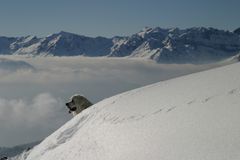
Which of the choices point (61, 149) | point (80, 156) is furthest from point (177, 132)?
point (61, 149)

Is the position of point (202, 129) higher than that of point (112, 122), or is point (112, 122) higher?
point (112, 122)

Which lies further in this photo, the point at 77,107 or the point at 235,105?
the point at 77,107

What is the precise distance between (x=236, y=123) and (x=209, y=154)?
140 cm

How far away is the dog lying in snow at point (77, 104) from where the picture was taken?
92.3ft

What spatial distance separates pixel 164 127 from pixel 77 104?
18.0 metres

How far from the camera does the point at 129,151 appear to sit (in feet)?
33.4

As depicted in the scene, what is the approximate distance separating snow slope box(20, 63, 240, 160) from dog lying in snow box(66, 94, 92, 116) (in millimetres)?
11494

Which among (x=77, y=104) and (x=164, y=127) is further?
(x=77, y=104)

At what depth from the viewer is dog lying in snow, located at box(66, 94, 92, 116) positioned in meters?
28.1

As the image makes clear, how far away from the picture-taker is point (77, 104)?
28328 millimetres

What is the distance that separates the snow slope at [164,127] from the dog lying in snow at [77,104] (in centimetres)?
1149

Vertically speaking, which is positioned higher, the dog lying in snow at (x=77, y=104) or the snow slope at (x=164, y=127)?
the dog lying in snow at (x=77, y=104)

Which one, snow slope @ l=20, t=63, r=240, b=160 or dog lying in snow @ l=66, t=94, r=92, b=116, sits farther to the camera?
dog lying in snow @ l=66, t=94, r=92, b=116

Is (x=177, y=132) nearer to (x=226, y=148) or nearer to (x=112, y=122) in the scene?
(x=226, y=148)
